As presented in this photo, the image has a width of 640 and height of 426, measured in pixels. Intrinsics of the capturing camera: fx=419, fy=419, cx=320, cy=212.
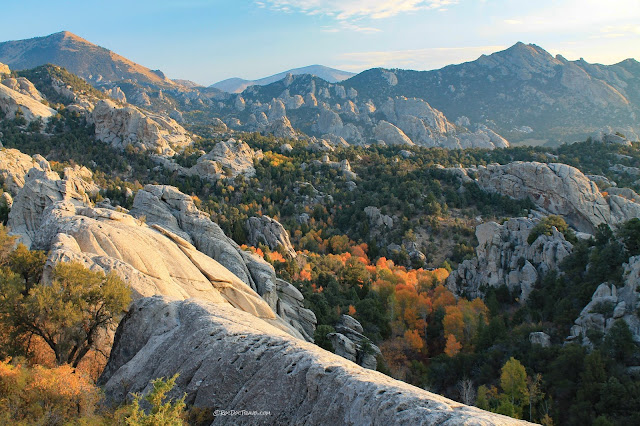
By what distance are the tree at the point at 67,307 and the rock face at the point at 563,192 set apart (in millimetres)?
75262

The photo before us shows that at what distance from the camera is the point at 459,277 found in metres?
57.2

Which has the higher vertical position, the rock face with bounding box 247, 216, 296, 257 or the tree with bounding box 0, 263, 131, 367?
the tree with bounding box 0, 263, 131, 367

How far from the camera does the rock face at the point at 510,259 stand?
48219mm

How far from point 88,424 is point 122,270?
9.85 metres

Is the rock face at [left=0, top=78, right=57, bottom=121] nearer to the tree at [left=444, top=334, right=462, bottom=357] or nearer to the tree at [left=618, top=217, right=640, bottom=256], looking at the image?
the tree at [left=444, top=334, right=462, bottom=357]

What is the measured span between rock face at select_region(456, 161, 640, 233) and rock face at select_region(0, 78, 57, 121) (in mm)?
107856

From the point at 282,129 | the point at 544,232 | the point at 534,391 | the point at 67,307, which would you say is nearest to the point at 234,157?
the point at 282,129

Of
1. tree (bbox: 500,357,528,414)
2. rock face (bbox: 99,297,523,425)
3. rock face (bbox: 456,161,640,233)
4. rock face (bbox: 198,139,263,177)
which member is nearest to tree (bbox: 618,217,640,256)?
tree (bbox: 500,357,528,414)

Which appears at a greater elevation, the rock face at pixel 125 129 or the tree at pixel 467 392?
the rock face at pixel 125 129

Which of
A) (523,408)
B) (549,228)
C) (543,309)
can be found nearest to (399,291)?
(543,309)

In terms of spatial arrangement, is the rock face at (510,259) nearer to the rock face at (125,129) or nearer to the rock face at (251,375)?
the rock face at (251,375)

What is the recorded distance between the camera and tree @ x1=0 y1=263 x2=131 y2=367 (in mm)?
15586

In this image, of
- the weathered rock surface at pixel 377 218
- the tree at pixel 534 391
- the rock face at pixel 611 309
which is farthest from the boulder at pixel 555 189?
the tree at pixel 534 391

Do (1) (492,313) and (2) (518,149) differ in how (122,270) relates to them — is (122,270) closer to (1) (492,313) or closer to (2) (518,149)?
(1) (492,313)
